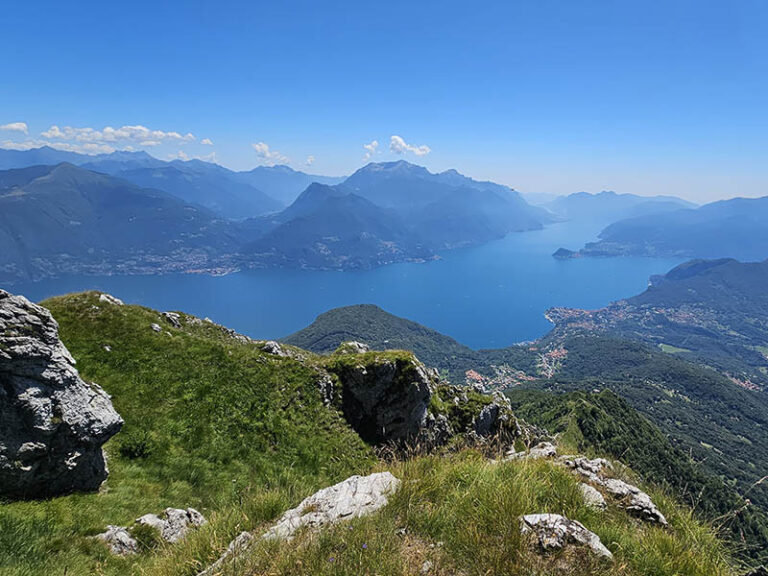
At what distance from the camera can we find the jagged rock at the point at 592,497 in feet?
17.2

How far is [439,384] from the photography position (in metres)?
27.2

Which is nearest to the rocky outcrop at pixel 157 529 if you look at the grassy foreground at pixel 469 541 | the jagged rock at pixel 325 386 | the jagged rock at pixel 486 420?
the grassy foreground at pixel 469 541

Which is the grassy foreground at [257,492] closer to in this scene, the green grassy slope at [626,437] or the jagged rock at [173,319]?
the jagged rock at [173,319]

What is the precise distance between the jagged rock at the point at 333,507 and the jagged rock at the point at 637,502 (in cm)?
399

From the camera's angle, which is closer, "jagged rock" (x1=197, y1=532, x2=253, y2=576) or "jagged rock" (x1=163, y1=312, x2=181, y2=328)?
"jagged rock" (x1=197, y1=532, x2=253, y2=576)

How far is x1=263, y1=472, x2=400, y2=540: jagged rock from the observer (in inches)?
182

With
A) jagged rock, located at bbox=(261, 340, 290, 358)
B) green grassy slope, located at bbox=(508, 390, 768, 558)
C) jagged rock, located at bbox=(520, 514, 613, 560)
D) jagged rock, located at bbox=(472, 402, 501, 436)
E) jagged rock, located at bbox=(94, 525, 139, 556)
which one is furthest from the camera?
green grassy slope, located at bbox=(508, 390, 768, 558)

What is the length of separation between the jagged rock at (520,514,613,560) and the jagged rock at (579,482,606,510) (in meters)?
1.20

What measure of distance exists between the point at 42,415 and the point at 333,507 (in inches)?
311

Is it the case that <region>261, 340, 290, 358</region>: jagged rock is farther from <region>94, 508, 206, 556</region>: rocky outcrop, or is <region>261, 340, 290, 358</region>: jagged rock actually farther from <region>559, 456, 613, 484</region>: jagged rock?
<region>559, 456, 613, 484</region>: jagged rock

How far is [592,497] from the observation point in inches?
220

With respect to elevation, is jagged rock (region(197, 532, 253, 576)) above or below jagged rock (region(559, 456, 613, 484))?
above

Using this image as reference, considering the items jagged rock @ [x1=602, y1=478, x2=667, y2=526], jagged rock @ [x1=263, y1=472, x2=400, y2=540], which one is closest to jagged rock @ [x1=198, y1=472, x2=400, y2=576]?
jagged rock @ [x1=263, y1=472, x2=400, y2=540]

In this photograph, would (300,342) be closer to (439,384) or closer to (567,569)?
(439,384)
